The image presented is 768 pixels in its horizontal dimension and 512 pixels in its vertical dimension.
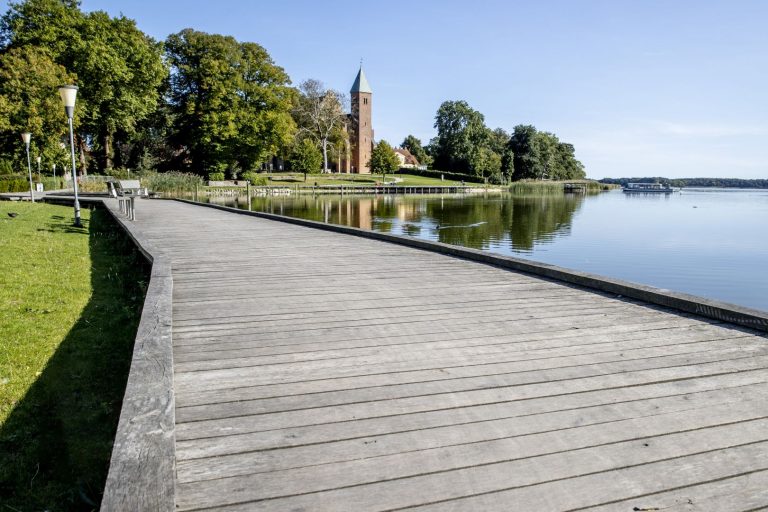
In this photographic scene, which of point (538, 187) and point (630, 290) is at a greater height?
point (538, 187)

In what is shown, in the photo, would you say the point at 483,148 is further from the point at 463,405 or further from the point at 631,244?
the point at 463,405

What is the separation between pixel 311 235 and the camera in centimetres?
1044

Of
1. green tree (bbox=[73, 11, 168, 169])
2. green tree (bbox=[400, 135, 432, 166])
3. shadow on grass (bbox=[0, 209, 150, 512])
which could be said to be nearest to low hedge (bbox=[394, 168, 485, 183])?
green tree (bbox=[400, 135, 432, 166])

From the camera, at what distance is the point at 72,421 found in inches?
132

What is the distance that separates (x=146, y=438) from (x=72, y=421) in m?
1.82

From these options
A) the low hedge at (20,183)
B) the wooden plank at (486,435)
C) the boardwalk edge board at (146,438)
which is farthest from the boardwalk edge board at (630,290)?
the low hedge at (20,183)

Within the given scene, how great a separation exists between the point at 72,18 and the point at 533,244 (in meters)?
34.6

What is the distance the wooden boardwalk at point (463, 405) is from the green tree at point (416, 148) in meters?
113

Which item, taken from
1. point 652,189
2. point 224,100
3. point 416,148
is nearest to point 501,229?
point 224,100

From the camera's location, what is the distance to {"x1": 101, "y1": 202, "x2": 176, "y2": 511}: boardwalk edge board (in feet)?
5.44

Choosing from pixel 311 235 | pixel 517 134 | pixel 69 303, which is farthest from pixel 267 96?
pixel 517 134

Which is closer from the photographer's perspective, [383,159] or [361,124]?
[383,159]

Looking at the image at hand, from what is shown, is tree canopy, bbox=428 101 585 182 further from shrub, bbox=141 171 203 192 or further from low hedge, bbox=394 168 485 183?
shrub, bbox=141 171 203 192

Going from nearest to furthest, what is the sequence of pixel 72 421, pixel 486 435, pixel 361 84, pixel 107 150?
pixel 486 435
pixel 72 421
pixel 107 150
pixel 361 84
